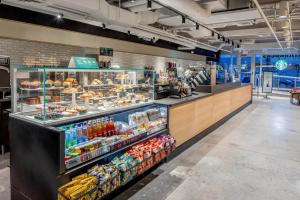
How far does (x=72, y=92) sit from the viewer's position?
3.26m

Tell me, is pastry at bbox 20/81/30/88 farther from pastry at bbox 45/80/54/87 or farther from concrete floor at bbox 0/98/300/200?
concrete floor at bbox 0/98/300/200

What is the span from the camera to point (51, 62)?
6.50 meters

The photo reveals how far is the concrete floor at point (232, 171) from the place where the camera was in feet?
10.3

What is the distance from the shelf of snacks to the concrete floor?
318 millimetres

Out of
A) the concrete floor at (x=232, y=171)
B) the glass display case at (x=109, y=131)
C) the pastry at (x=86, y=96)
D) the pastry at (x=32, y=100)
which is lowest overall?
the concrete floor at (x=232, y=171)

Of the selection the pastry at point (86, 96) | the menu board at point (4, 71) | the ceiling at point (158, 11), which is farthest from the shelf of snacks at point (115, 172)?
the menu board at point (4, 71)

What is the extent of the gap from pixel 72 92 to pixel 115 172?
4.15ft

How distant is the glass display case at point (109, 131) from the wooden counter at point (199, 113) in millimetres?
382

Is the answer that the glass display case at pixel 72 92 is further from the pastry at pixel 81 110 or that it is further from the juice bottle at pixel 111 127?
the juice bottle at pixel 111 127

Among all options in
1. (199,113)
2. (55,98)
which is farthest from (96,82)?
(199,113)

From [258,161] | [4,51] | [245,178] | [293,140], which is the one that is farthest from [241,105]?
[4,51]

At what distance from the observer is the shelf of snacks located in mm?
2332

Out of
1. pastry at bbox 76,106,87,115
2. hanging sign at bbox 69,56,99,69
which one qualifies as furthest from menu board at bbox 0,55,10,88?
pastry at bbox 76,106,87,115

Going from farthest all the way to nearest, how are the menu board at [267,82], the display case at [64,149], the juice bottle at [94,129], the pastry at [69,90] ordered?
the menu board at [267,82], the pastry at [69,90], the juice bottle at [94,129], the display case at [64,149]
